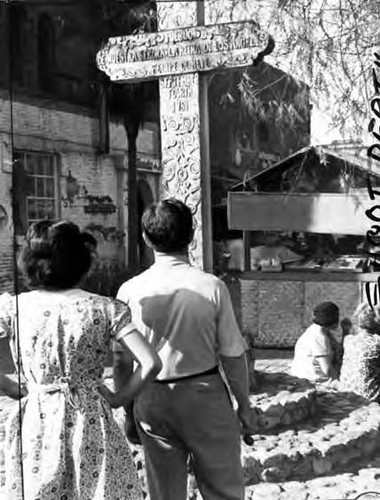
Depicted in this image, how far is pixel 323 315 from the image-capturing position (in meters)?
5.27

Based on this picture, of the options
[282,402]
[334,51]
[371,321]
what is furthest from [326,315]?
[334,51]

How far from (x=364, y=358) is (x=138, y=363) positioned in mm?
2773

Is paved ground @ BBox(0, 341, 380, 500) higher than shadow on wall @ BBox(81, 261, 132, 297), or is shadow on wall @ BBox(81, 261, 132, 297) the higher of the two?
shadow on wall @ BBox(81, 261, 132, 297)

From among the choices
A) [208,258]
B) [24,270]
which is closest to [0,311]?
[24,270]

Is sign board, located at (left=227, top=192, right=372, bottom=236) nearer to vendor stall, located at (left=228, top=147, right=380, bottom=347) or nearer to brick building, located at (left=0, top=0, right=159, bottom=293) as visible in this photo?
vendor stall, located at (left=228, top=147, right=380, bottom=347)

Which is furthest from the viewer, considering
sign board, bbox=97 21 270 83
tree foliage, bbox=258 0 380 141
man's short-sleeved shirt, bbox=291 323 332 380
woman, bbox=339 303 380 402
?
man's short-sleeved shirt, bbox=291 323 332 380

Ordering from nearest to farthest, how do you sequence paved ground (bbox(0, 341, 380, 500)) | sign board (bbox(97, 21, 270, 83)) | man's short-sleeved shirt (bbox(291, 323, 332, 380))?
paved ground (bbox(0, 341, 380, 500))
sign board (bbox(97, 21, 270, 83))
man's short-sleeved shirt (bbox(291, 323, 332, 380))

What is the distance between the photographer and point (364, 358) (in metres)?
4.88

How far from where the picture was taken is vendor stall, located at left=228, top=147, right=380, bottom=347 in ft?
14.9

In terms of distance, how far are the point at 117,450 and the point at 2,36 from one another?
304 cm

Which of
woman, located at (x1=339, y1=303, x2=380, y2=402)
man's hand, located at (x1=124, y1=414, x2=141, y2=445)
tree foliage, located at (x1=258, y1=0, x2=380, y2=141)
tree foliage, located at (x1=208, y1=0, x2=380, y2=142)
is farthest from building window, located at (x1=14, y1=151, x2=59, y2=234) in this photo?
man's hand, located at (x1=124, y1=414, x2=141, y2=445)

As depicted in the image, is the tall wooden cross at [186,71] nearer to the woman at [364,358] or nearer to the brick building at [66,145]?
the brick building at [66,145]

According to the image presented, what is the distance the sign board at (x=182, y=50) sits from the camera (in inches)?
159

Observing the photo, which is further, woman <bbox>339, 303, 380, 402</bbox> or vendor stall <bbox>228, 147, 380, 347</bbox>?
woman <bbox>339, 303, 380, 402</bbox>
